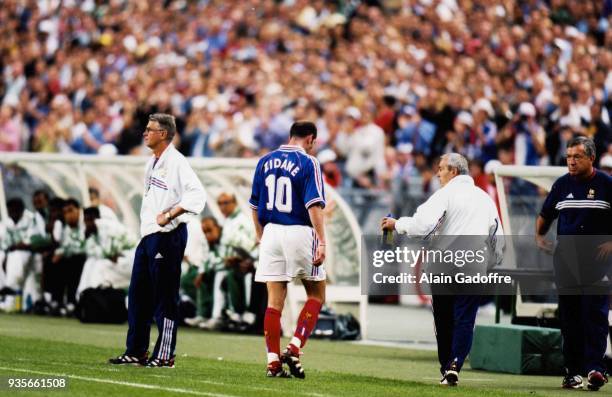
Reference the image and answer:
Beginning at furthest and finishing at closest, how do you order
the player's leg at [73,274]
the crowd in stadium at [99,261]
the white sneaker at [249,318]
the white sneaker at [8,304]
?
the white sneaker at [8,304], the player's leg at [73,274], the crowd in stadium at [99,261], the white sneaker at [249,318]

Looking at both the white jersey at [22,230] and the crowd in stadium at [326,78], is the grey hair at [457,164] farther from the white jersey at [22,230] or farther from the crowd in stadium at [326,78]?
the white jersey at [22,230]

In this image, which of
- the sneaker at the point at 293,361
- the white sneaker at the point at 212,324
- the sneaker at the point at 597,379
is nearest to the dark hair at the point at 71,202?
the white sneaker at the point at 212,324

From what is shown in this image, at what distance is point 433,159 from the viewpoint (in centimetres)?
2452

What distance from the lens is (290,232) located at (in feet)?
42.7

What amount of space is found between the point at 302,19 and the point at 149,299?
64.6 feet

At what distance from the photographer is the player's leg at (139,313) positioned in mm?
13836

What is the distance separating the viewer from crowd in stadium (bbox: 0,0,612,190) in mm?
23141

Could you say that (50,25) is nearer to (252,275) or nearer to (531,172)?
(252,275)

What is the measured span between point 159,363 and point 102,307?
6.94 meters

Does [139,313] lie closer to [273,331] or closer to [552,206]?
[273,331]

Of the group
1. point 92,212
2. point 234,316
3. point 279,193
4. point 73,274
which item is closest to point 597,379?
point 279,193

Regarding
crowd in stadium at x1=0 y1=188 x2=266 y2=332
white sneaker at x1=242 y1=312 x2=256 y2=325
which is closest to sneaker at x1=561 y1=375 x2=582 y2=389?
crowd in stadium at x1=0 y1=188 x2=266 y2=332

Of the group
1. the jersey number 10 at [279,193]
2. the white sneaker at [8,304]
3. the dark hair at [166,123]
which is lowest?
the white sneaker at [8,304]

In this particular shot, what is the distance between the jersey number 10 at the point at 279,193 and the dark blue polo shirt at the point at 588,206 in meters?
2.41
